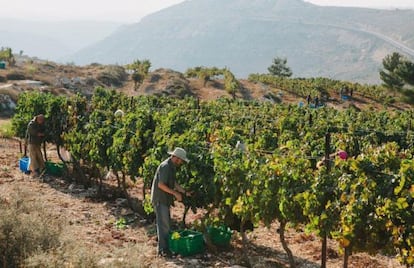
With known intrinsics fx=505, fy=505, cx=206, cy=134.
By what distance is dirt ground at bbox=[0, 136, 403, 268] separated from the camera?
912 cm

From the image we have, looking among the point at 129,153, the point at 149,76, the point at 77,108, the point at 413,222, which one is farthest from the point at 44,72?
the point at 413,222

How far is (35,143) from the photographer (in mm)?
14336

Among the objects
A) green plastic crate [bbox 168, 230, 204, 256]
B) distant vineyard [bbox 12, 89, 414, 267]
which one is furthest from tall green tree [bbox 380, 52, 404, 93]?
green plastic crate [bbox 168, 230, 204, 256]

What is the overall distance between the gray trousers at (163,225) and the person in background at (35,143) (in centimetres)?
641

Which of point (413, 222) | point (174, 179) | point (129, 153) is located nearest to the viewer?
point (413, 222)

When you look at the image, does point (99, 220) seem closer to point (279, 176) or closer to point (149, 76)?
point (279, 176)

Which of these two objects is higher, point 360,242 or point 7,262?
point 360,242

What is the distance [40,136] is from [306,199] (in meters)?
9.51

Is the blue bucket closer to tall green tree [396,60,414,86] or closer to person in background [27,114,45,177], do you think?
person in background [27,114,45,177]

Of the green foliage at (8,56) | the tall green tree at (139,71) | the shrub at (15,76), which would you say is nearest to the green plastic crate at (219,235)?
the shrub at (15,76)

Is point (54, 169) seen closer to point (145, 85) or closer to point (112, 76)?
point (145, 85)

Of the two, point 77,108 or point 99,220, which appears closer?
point 99,220

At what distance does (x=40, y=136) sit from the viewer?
14500 millimetres

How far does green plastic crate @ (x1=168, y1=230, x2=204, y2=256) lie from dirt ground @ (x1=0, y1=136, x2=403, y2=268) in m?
0.12
